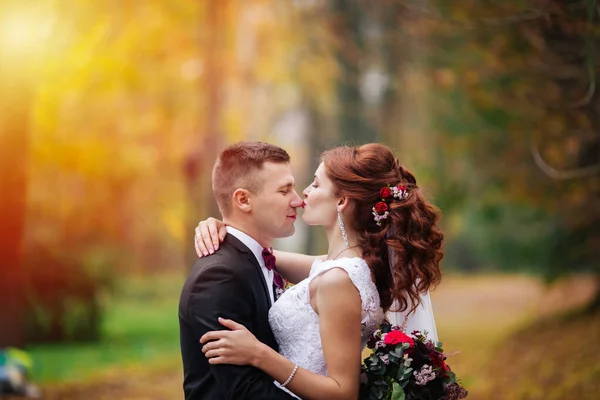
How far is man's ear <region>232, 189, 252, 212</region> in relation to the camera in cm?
371

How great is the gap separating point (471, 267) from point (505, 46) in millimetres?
19613

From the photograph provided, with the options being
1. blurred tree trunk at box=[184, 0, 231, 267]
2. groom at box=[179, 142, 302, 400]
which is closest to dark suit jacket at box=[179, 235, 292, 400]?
groom at box=[179, 142, 302, 400]

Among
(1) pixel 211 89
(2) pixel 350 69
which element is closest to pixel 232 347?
(1) pixel 211 89

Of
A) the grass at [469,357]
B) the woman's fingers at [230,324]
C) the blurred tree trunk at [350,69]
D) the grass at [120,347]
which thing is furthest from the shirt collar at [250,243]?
the blurred tree trunk at [350,69]

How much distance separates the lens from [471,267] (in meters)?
27.5

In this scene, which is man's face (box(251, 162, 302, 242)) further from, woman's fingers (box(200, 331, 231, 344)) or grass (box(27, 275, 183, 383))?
grass (box(27, 275, 183, 383))

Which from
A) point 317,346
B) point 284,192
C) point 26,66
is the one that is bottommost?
point 317,346

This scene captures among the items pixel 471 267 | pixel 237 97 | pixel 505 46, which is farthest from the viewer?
pixel 471 267

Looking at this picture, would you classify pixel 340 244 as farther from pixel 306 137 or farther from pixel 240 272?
pixel 306 137

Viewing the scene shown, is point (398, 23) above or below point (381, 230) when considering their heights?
above

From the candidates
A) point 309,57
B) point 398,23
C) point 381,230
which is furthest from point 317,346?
point 309,57

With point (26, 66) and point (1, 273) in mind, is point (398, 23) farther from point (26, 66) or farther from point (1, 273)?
point (1, 273)

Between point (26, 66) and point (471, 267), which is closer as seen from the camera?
point (26, 66)

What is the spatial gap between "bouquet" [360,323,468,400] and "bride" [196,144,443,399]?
0.13m
